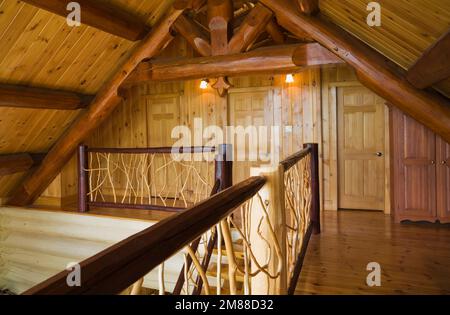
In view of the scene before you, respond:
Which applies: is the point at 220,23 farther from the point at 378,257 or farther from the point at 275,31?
the point at 378,257

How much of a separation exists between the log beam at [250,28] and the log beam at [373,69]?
150 millimetres

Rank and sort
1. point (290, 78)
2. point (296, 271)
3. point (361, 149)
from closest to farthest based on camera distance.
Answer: point (296, 271)
point (361, 149)
point (290, 78)

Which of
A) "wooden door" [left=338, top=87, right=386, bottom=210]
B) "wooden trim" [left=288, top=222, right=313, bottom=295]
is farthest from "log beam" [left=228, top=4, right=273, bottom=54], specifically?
"wooden trim" [left=288, top=222, right=313, bottom=295]

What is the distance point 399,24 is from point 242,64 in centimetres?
171

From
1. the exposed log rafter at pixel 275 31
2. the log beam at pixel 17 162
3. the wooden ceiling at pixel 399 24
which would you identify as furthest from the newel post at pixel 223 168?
the log beam at pixel 17 162

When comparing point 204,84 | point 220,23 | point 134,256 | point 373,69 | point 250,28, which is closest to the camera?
point 134,256

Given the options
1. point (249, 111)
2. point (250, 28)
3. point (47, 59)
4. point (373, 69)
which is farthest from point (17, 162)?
point (373, 69)

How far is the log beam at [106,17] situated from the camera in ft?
10.4

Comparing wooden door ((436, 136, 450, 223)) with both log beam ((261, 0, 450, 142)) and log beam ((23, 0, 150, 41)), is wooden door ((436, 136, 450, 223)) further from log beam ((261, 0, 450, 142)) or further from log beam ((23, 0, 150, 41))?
log beam ((23, 0, 150, 41))

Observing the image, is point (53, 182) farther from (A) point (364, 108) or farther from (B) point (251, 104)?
(A) point (364, 108)

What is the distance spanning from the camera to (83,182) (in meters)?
4.55

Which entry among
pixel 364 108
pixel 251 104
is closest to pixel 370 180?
pixel 364 108

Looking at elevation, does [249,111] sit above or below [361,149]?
above

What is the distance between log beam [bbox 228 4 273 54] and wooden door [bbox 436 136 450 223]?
2.45m
